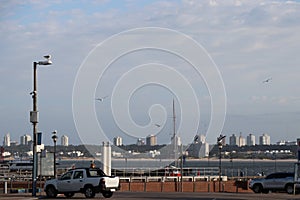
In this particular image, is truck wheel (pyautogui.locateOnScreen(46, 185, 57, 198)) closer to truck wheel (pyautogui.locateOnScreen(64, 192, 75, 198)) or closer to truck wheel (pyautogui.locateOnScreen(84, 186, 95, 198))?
truck wheel (pyautogui.locateOnScreen(64, 192, 75, 198))

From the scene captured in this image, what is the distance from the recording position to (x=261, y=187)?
166 ft

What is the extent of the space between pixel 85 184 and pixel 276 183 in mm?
18337

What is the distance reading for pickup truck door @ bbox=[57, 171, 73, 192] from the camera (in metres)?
37.4

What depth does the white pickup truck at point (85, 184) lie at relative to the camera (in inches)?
1425

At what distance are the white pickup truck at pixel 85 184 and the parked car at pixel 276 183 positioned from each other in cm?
1659

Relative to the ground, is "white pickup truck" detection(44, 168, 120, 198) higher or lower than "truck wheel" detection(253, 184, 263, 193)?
higher

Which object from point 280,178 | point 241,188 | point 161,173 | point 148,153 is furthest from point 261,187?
point 148,153

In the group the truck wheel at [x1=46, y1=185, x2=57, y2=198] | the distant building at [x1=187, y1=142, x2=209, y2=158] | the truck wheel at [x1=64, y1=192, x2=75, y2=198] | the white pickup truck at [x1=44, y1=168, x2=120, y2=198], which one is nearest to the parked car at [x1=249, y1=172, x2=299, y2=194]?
the white pickup truck at [x1=44, y1=168, x2=120, y2=198]

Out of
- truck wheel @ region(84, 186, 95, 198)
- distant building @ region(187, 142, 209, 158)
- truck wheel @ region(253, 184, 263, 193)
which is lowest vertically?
truck wheel @ region(253, 184, 263, 193)

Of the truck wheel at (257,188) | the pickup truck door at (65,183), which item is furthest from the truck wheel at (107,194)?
the truck wheel at (257,188)

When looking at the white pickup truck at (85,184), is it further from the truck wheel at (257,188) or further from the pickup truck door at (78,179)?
the truck wheel at (257,188)

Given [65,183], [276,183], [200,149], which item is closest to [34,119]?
[65,183]

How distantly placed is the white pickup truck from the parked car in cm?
1659

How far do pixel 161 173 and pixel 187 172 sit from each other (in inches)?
258
